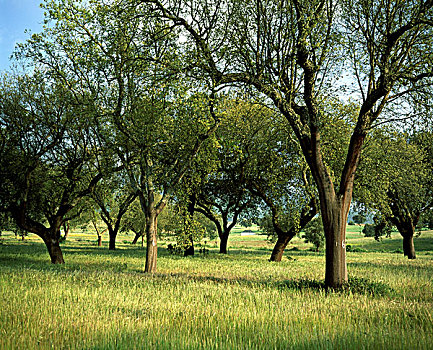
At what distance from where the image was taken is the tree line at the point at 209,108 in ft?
37.0

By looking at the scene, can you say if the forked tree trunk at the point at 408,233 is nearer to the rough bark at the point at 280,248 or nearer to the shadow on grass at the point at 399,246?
the rough bark at the point at 280,248

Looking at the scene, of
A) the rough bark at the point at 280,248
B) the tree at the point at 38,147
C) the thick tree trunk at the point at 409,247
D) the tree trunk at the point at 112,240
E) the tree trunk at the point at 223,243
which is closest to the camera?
the tree at the point at 38,147

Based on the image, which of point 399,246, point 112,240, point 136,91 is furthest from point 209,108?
point 399,246

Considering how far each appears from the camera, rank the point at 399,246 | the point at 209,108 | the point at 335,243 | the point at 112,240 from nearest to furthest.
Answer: the point at 335,243
the point at 209,108
the point at 112,240
the point at 399,246

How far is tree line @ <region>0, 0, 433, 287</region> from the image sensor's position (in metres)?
11.3

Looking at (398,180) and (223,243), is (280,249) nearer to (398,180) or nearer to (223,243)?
(223,243)

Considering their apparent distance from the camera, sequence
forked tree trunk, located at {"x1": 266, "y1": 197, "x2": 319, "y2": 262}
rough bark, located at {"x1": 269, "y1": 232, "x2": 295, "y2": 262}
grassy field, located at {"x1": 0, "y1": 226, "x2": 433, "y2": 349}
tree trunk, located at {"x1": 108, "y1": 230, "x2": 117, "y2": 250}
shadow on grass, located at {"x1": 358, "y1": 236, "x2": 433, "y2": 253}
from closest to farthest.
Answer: grassy field, located at {"x1": 0, "y1": 226, "x2": 433, "y2": 349} → forked tree trunk, located at {"x1": 266, "y1": 197, "x2": 319, "y2": 262} → rough bark, located at {"x1": 269, "y1": 232, "x2": 295, "y2": 262} → tree trunk, located at {"x1": 108, "y1": 230, "x2": 117, "y2": 250} → shadow on grass, located at {"x1": 358, "y1": 236, "x2": 433, "y2": 253}

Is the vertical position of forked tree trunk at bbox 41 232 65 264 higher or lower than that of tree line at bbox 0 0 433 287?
lower

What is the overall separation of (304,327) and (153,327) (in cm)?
279

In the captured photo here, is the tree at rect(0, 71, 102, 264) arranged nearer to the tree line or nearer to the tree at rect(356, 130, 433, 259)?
the tree line

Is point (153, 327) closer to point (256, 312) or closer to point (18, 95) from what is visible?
point (256, 312)

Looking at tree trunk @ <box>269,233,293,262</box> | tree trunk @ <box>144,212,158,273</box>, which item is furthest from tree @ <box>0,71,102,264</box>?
tree trunk @ <box>269,233,293,262</box>

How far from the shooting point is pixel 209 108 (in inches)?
599

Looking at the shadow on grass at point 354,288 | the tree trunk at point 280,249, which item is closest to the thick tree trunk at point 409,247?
the tree trunk at point 280,249
